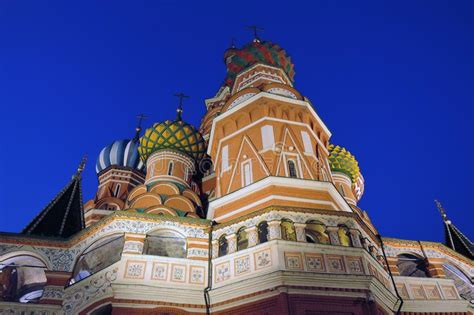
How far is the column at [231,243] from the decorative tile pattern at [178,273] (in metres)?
1.35

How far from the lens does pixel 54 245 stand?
1234 centimetres

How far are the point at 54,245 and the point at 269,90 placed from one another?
10.3 metres

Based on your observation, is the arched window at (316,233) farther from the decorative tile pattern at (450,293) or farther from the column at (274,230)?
the decorative tile pattern at (450,293)

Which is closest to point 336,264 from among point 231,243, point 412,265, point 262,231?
point 262,231

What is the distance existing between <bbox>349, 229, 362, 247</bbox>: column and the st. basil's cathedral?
0.03 meters

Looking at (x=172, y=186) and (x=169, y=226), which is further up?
(x=172, y=186)

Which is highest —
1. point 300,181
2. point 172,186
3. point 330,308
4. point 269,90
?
point 269,90

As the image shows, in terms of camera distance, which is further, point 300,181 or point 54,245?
point 300,181

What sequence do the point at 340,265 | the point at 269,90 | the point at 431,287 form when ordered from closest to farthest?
the point at 340,265 → the point at 431,287 → the point at 269,90

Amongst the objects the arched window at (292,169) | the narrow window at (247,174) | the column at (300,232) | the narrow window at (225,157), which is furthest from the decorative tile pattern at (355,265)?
the narrow window at (225,157)

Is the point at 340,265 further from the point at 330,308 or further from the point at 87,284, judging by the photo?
the point at 87,284

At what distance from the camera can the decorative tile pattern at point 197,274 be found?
11.4 m

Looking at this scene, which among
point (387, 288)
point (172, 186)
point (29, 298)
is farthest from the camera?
point (172, 186)

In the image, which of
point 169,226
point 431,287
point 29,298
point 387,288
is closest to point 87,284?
point 169,226
